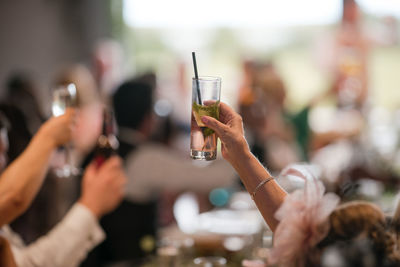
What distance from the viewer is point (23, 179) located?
5.49 feet

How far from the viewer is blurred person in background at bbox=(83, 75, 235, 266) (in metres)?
2.97

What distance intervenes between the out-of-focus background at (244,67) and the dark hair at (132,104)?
79 cm

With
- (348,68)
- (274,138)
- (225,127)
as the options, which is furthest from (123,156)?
(348,68)

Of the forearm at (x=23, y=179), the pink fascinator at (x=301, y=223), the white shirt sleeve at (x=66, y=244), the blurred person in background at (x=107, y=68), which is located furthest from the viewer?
the blurred person in background at (x=107, y=68)

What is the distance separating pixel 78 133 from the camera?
3.94 m

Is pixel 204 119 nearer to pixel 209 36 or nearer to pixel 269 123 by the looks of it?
pixel 269 123

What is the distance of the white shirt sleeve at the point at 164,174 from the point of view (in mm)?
3023

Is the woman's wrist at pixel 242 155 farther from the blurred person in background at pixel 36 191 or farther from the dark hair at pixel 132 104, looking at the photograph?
the dark hair at pixel 132 104

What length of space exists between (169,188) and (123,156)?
0.98ft

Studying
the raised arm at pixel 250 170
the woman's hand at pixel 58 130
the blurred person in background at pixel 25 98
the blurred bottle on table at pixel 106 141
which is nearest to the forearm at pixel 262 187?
the raised arm at pixel 250 170

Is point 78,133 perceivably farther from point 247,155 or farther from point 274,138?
point 247,155

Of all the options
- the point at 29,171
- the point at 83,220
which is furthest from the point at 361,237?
the point at 83,220

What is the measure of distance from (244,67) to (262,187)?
4.93m

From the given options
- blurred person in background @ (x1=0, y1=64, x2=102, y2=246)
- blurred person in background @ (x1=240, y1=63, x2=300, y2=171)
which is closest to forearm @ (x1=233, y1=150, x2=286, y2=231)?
blurred person in background @ (x1=0, y1=64, x2=102, y2=246)
